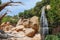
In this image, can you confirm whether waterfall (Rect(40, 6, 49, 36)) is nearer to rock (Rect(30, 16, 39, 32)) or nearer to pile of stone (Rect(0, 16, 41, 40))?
pile of stone (Rect(0, 16, 41, 40))

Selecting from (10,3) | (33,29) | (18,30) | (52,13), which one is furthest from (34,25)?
(10,3)

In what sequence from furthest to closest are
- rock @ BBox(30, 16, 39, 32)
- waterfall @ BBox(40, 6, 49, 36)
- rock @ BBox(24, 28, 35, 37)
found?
rock @ BBox(30, 16, 39, 32), rock @ BBox(24, 28, 35, 37), waterfall @ BBox(40, 6, 49, 36)

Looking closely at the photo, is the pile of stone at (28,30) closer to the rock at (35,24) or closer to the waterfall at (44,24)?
the rock at (35,24)

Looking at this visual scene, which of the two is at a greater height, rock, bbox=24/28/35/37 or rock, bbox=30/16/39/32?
rock, bbox=30/16/39/32

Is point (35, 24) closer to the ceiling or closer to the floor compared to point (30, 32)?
closer to the ceiling

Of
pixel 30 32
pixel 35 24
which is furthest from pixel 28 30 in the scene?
pixel 35 24

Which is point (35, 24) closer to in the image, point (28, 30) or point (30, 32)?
point (28, 30)

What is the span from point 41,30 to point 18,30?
4.87 metres

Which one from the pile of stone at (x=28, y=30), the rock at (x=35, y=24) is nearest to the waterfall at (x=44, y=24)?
the pile of stone at (x=28, y=30)

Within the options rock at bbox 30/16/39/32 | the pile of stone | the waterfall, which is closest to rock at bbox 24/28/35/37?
the pile of stone

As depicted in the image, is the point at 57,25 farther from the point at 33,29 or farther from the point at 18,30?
the point at 18,30

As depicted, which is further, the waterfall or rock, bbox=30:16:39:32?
rock, bbox=30:16:39:32

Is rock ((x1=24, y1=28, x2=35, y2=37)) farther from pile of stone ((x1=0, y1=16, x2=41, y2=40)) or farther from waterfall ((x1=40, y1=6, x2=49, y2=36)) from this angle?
waterfall ((x1=40, y1=6, x2=49, y2=36))

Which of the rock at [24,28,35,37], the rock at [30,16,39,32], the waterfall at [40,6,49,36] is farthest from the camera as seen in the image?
the rock at [30,16,39,32]
